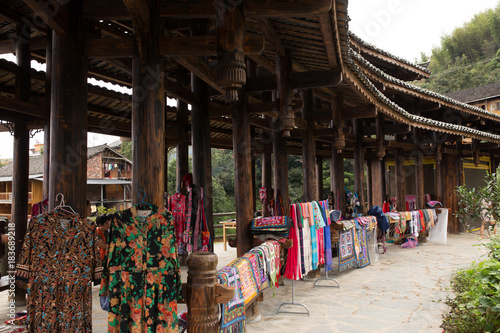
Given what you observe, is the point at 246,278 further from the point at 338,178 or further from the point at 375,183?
the point at 375,183

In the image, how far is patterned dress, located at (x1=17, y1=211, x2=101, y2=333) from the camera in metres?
3.40

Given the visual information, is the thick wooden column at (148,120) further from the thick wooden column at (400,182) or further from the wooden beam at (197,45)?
the thick wooden column at (400,182)

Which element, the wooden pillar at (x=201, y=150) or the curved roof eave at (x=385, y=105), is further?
the wooden pillar at (x=201, y=150)

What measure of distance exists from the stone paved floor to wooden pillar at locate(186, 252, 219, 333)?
6.78 ft

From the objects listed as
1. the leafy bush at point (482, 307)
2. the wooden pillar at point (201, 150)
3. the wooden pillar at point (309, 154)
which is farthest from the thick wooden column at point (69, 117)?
the wooden pillar at point (309, 154)

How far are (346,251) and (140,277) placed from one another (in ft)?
18.7

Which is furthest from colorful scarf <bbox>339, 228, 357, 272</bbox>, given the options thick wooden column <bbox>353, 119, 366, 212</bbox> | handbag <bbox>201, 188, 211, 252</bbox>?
thick wooden column <bbox>353, 119, 366, 212</bbox>

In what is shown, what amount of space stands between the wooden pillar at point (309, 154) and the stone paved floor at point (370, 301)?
6.20ft

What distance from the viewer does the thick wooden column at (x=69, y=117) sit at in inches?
156

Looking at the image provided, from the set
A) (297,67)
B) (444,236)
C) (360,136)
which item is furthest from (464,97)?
(297,67)

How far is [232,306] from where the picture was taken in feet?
11.9

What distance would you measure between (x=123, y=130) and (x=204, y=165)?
2.77m

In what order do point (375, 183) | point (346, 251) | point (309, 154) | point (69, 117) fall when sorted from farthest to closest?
1. point (375, 183)
2. point (309, 154)
3. point (346, 251)
4. point (69, 117)

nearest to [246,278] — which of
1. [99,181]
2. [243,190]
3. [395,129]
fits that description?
[243,190]
